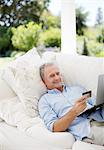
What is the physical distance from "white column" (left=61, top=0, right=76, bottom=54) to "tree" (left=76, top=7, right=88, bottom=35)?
0.12m

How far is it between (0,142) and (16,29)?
6.81 ft

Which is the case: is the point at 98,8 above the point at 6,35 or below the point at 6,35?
above

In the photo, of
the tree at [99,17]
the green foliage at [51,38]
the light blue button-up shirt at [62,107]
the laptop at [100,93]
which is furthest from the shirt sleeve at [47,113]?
the tree at [99,17]

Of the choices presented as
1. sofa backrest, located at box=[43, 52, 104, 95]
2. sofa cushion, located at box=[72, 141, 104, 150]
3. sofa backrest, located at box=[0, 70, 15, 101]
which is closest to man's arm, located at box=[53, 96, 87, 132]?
sofa cushion, located at box=[72, 141, 104, 150]

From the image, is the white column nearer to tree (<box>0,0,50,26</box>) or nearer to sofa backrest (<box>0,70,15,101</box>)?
tree (<box>0,0,50,26</box>)

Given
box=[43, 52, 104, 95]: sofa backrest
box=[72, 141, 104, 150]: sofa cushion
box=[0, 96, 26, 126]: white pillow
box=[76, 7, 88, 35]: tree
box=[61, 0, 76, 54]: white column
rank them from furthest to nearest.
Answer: box=[76, 7, 88, 35]: tree
box=[61, 0, 76, 54]: white column
box=[43, 52, 104, 95]: sofa backrest
box=[0, 96, 26, 126]: white pillow
box=[72, 141, 104, 150]: sofa cushion

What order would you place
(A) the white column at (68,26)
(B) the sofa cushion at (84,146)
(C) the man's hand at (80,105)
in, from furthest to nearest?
(A) the white column at (68,26), (C) the man's hand at (80,105), (B) the sofa cushion at (84,146)

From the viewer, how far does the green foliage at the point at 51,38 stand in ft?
12.9

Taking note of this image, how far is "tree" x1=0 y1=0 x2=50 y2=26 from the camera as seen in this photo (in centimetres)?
378

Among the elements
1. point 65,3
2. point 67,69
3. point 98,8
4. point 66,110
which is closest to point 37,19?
point 65,3

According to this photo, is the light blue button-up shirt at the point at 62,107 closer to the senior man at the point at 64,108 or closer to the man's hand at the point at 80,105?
the senior man at the point at 64,108

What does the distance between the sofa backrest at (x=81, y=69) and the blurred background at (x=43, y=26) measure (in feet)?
4.10

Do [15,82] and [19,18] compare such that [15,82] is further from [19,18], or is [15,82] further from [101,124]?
[19,18]

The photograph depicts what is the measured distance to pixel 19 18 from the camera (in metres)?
3.83
